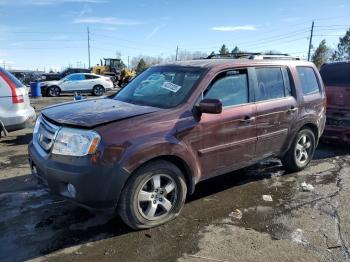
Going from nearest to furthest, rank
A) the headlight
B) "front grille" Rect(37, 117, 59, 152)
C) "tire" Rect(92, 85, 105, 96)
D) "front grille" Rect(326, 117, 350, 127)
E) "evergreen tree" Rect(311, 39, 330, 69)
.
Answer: the headlight
"front grille" Rect(37, 117, 59, 152)
"front grille" Rect(326, 117, 350, 127)
"tire" Rect(92, 85, 105, 96)
"evergreen tree" Rect(311, 39, 330, 69)

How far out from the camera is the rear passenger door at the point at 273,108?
522 cm

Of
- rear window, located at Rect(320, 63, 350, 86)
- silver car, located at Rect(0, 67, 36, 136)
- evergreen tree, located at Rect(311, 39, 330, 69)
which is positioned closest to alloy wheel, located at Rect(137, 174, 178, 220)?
silver car, located at Rect(0, 67, 36, 136)

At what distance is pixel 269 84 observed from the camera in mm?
5461

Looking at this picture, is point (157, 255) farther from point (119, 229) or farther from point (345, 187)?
point (345, 187)

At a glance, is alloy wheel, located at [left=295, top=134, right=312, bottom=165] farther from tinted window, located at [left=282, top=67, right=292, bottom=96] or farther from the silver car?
the silver car

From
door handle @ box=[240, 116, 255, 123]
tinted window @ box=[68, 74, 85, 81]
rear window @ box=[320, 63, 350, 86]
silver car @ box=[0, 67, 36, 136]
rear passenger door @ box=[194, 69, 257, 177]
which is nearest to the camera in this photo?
rear passenger door @ box=[194, 69, 257, 177]

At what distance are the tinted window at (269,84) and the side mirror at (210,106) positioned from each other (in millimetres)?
1124

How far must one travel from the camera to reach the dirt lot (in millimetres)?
3697

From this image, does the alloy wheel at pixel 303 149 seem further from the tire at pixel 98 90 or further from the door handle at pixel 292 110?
the tire at pixel 98 90

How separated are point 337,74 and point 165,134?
5.82 metres

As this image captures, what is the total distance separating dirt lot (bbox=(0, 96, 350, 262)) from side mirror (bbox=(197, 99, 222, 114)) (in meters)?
1.29

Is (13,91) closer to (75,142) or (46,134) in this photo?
(46,134)

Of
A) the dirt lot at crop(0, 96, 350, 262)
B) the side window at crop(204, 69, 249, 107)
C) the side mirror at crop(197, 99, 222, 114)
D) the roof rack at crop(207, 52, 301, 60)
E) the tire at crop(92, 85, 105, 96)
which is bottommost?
the tire at crop(92, 85, 105, 96)

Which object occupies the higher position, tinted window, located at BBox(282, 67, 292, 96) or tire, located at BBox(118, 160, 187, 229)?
tinted window, located at BBox(282, 67, 292, 96)
